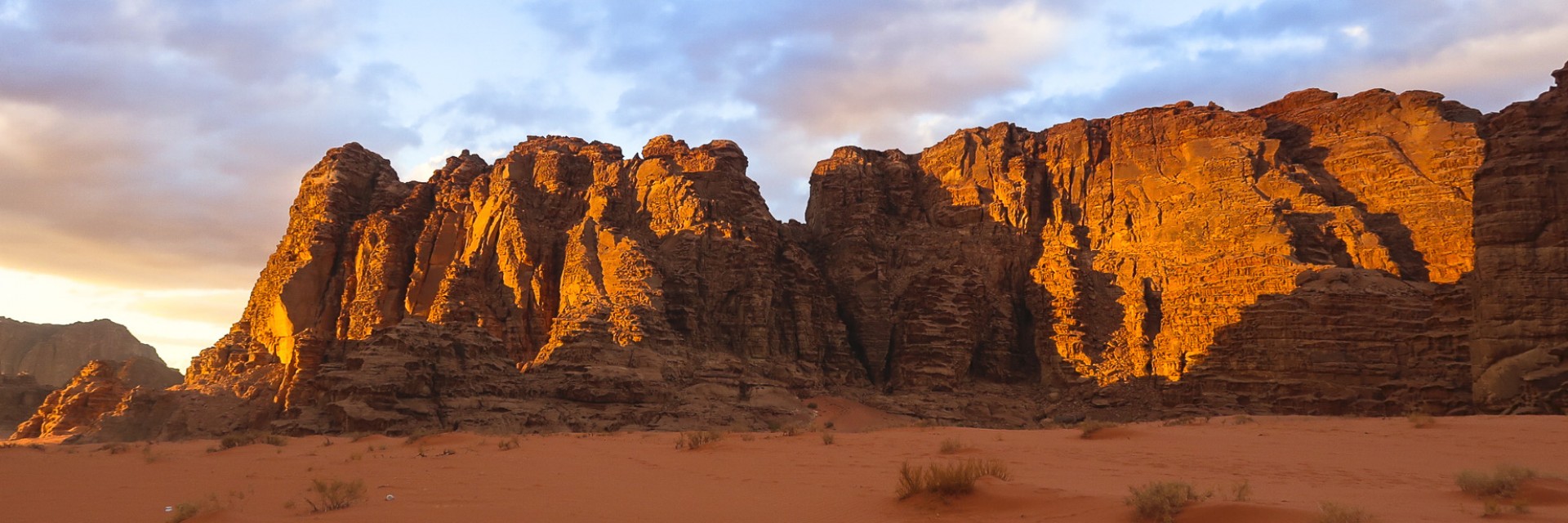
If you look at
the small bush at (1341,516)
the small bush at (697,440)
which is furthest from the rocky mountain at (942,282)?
the small bush at (1341,516)

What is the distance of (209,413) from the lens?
37969mm

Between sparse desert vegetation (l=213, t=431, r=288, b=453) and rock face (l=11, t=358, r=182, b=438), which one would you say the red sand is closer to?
sparse desert vegetation (l=213, t=431, r=288, b=453)

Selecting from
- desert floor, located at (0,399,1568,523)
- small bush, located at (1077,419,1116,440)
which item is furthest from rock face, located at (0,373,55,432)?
small bush, located at (1077,419,1116,440)

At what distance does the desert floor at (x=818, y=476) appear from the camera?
8.20 m

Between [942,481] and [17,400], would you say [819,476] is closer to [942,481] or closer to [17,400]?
[942,481]

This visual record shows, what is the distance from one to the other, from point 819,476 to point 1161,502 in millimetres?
5517

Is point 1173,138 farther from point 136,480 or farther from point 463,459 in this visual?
point 136,480

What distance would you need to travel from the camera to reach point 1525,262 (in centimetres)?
2495

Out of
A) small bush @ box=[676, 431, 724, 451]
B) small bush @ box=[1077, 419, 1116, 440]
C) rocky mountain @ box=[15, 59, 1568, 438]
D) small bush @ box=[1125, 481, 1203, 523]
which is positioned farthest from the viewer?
rocky mountain @ box=[15, 59, 1568, 438]

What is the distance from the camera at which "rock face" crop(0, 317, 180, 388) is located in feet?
269

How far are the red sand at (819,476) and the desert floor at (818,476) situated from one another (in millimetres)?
46

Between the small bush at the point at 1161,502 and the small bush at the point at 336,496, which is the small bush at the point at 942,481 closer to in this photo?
the small bush at the point at 1161,502

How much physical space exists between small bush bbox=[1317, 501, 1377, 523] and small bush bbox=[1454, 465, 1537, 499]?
2.59m

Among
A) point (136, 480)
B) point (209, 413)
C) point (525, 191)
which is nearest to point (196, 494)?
point (136, 480)
